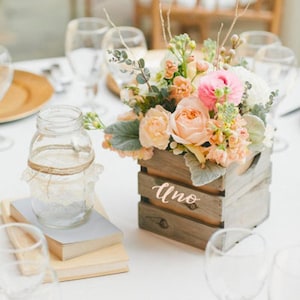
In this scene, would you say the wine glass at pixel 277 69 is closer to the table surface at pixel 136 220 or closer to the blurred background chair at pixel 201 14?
the table surface at pixel 136 220

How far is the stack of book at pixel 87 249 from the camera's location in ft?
4.00

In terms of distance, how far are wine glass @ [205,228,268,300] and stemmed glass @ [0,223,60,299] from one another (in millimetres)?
220

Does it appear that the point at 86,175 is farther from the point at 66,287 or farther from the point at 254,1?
the point at 254,1

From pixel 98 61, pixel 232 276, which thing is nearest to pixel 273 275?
pixel 232 276

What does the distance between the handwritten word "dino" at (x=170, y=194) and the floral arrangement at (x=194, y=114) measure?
71mm

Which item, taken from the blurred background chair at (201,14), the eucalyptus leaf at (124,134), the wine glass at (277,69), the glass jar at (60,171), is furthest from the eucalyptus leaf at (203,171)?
the blurred background chair at (201,14)

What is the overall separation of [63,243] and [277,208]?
0.45 meters

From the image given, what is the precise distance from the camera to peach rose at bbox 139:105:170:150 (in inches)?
46.9

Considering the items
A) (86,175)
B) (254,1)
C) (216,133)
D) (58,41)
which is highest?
(216,133)

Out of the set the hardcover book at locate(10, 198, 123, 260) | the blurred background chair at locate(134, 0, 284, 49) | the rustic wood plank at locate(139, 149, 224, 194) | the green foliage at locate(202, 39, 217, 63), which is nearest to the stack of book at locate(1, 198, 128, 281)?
the hardcover book at locate(10, 198, 123, 260)

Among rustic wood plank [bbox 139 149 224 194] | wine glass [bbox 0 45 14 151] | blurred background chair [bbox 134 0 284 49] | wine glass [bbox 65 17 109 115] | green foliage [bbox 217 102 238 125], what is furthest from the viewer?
blurred background chair [bbox 134 0 284 49]

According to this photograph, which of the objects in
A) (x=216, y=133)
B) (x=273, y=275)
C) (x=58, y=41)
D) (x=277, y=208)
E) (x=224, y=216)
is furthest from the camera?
(x=58, y=41)

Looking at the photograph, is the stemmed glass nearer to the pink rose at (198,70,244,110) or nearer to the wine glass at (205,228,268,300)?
the wine glass at (205,228,268,300)

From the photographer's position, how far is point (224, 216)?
1.26 metres
